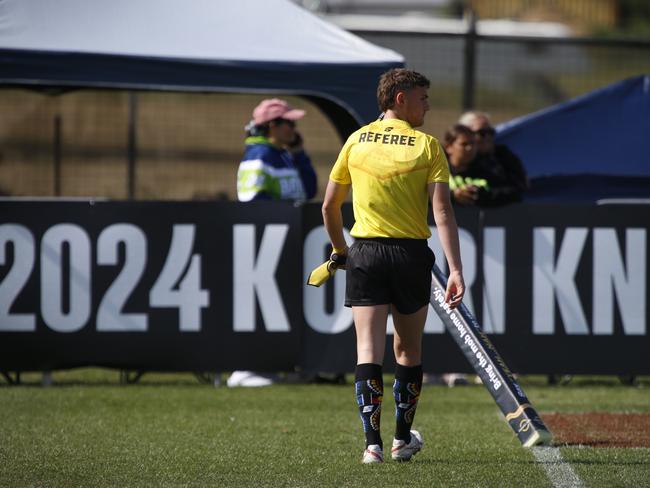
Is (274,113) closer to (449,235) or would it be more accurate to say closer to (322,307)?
(322,307)

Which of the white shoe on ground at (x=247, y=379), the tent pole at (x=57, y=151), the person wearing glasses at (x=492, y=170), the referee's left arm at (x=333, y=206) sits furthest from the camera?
Result: the tent pole at (x=57, y=151)

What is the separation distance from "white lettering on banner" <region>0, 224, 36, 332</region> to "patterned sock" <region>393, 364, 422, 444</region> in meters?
4.11

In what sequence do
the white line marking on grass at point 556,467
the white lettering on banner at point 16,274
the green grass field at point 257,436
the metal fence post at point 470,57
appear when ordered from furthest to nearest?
the metal fence post at point 470,57 < the white lettering on banner at point 16,274 < the green grass field at point 257,436 < the white line marking on grass at point 556,467

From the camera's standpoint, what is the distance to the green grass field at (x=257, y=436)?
605 centimetres

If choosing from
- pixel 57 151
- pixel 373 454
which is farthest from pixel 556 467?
pixel 57 151

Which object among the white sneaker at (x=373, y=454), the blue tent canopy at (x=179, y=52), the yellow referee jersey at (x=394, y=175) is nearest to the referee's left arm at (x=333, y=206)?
the yellow referee jersey at (x=394, y=175)

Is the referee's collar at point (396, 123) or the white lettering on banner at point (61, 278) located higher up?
the referee's collar at point (396, 123)

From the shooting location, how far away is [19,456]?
21.7ft

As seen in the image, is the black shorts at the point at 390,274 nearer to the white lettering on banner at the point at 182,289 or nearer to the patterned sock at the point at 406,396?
the patterned sock at the point at 406,396

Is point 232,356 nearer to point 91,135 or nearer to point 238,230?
point 238,230

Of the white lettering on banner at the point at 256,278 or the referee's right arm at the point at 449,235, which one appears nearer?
the referee's right arm at the point at 449,235

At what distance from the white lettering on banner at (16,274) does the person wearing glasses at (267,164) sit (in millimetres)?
1729

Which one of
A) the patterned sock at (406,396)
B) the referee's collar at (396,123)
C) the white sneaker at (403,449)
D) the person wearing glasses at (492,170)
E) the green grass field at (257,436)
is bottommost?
the green grass field at (257,436)

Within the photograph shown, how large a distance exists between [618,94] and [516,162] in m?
1.84
